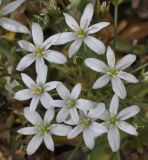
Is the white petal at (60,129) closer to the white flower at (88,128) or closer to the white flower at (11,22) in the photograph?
the white flower at (88,128)

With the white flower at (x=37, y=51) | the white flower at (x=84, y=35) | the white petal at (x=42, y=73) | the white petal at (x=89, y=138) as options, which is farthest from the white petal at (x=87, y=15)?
the white petal at (x=89, y=138)

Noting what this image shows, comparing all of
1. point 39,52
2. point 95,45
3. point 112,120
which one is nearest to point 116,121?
point 112,120

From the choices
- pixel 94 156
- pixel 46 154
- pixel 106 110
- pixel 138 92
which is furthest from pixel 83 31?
pixel 46 154

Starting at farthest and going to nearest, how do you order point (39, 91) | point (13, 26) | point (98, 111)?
1. point (13, 26)
2. point (39, 91)
3. point (98, 111)

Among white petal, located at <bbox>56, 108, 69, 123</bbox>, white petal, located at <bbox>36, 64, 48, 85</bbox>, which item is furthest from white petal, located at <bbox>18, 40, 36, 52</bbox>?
white petal, located at <bbox>56, 108, 69, 123</bbox>

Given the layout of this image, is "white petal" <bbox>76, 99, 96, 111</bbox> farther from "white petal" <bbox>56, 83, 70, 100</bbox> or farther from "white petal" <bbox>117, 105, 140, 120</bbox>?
"white petal" <bbox>117, 105, 140, 120</bbox>

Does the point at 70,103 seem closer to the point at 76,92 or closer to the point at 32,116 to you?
the point at 76,92

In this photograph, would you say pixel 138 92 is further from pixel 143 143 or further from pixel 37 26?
pixel 37 26
